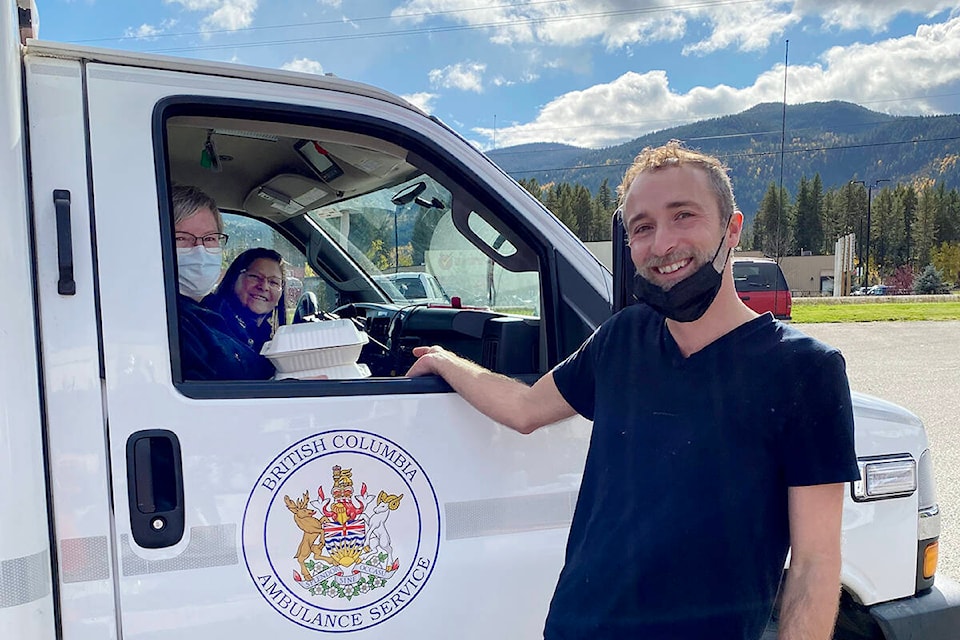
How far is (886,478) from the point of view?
1.97 m

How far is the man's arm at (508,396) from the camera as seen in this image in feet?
5.39

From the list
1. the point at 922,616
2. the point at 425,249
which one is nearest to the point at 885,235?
the point at 922,616

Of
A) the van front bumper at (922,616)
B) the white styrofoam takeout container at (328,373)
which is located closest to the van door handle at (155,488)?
the white styrofoam takeout container at (328,373)

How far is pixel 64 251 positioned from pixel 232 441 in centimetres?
48

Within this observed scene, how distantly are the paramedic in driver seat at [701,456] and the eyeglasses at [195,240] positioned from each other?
102 centimetres

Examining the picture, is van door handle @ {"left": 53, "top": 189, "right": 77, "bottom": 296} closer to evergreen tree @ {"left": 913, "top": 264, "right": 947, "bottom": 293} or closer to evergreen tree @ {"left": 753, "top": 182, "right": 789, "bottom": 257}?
evergreen tree @ {"left": 913, "top": 264, "right": 947, "bottom": 293}

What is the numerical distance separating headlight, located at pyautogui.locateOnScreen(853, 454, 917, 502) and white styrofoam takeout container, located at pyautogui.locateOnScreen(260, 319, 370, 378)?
4.50 ft

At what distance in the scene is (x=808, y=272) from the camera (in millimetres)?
71438

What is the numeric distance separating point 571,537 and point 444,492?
0.30 metres

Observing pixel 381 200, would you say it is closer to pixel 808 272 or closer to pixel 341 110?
pixel 341 110

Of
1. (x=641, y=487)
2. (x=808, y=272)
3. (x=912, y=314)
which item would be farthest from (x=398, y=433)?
(x=808, y=272)

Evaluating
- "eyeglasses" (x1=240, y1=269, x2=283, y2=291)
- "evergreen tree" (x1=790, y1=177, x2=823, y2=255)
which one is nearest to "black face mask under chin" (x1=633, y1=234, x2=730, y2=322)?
"eyeglasses" (x1=240, y1=269, x2=283, y2=291)

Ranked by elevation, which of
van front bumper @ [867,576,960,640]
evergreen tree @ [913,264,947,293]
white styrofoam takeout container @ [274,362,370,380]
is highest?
white styrofoam takeout container @ [274,362,370,380]

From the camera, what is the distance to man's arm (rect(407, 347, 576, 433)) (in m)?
1.64
